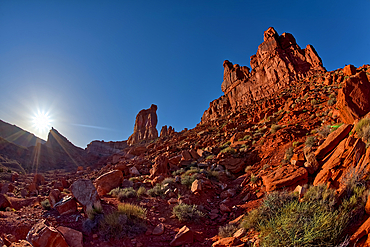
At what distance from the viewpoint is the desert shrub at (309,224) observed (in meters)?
3.34

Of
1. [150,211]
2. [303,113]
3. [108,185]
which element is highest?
[303,113]

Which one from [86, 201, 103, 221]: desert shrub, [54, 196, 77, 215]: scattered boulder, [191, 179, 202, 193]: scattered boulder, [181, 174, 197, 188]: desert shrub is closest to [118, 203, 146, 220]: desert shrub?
[86, 201, 103, 221]: desert shrub

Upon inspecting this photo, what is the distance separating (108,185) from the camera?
9820mm

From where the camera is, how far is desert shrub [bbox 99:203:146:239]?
5.40m

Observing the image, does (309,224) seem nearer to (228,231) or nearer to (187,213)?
(228,231)

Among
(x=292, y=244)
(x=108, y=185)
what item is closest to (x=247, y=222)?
(x=292, y=244)

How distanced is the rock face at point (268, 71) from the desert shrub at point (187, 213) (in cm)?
3583

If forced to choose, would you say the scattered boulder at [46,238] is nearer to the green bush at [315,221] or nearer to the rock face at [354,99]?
the green bush at [315,221]

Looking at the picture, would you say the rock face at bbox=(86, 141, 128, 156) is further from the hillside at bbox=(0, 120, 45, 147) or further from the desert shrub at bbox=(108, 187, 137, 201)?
the desert shrub at bbox=(108, 187, 137, 201)

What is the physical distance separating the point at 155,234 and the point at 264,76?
149 feet

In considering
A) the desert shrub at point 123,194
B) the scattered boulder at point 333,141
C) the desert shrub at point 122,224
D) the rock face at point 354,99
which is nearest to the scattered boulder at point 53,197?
the desert shrub at point 123,194

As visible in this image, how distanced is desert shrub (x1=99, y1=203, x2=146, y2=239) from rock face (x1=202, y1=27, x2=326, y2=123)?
122 ft

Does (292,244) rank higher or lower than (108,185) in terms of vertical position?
lower

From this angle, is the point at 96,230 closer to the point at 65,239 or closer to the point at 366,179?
the point at 65,239
